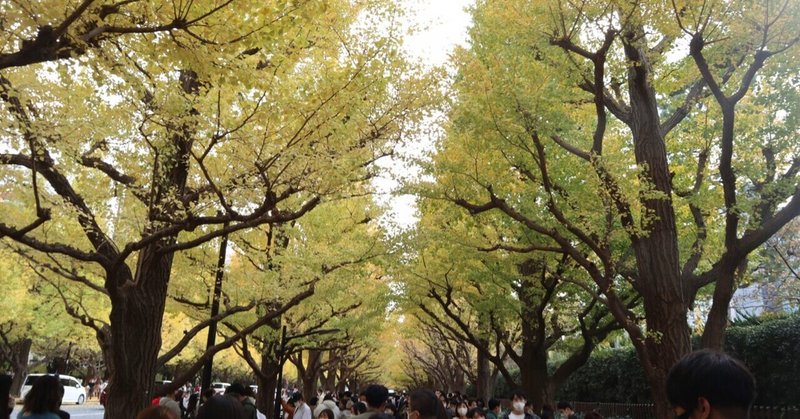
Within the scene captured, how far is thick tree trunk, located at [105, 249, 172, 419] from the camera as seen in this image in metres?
7.64

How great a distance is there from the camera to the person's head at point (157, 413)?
2678mm

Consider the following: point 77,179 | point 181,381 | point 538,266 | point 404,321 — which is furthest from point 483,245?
point 404,321

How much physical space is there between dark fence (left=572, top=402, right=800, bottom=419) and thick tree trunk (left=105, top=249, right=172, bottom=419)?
6.91 metres

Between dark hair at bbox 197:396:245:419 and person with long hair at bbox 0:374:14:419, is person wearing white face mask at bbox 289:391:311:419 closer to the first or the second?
person with long hair at bbox 0:374:14:419

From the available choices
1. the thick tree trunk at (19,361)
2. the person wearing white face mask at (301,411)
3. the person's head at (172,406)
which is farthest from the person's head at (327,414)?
the thick tree trunk at (19,361)

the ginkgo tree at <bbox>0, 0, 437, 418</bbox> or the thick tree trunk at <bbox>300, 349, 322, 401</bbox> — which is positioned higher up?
the ginkgo tree at <bbox>0, 0, 437, 418</bbox>

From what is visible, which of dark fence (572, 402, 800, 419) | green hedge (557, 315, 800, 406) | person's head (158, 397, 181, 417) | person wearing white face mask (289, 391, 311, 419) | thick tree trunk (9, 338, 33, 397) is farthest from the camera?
thick tree trunk (9, 338, 33, 397)

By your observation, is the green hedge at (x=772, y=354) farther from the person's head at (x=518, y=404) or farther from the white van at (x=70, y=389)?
the white van at (x=70, y=389)

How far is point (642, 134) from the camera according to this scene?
9641 mm

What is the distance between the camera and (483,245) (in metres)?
12.2

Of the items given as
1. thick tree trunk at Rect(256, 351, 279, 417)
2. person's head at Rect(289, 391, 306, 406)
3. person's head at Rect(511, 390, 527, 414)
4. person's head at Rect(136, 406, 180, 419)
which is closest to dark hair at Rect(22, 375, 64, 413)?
person's head at Rect(136, 406, 180, 419)

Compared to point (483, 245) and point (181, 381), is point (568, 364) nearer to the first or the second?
point (483, 245)

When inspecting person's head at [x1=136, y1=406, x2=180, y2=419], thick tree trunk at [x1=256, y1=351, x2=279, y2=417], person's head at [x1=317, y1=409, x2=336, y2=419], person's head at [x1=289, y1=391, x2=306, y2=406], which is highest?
thick tree trunk at [x1=256, y1=351, x2=279, y2=417]

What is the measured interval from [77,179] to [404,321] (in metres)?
23.6
